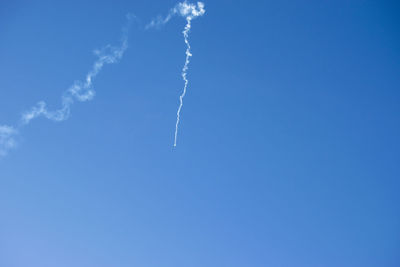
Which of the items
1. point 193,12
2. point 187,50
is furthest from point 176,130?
point 193,12

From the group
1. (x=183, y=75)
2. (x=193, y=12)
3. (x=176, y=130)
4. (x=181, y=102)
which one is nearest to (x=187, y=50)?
(x=183, y=75)

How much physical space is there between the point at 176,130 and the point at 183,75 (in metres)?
3.47

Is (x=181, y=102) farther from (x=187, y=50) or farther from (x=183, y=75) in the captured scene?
(x=187, y=50)

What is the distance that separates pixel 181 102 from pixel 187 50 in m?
3.24

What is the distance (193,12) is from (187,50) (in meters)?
2.33

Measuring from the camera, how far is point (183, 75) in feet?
32.9

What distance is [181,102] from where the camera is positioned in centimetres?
1003

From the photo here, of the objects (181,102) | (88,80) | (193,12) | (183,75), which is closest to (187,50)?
(183,75)

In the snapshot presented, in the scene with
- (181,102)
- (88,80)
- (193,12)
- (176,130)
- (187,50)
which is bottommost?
(176,130)

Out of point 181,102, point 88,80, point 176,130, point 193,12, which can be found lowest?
point 176,130

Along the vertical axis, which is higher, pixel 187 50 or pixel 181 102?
pixel 187 50

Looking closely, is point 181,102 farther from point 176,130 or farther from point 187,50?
point 187,50

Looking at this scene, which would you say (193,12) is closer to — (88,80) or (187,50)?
(187,50)

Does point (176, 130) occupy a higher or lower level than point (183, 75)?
lower
